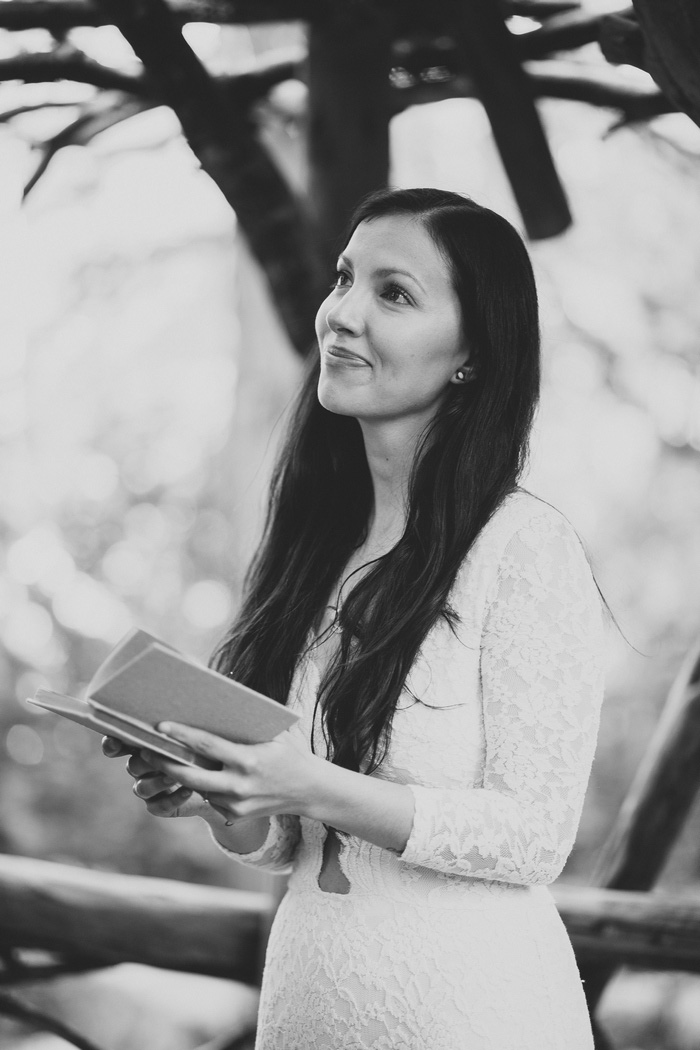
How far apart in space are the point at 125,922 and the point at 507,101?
189 cm

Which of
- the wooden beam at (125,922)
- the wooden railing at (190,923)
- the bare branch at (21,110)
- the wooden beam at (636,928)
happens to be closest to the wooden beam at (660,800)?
the wooden railing at (190,923)

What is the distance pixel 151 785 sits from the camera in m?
1.42

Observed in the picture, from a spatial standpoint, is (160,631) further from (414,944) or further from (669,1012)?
(414,944)

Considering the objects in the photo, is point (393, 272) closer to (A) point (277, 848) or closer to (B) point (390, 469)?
(B) point (390, 469)

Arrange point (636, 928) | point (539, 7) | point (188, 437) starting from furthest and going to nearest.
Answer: point (188, 437), point (539, 7), point (636, 928)

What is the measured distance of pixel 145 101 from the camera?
8.22ft

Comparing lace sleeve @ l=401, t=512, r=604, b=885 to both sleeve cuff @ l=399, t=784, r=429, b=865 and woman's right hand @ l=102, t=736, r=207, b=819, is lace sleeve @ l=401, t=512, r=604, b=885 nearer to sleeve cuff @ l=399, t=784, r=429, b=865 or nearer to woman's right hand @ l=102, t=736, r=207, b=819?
sleeve cuff @ l=399, t=784, r=429, b=865

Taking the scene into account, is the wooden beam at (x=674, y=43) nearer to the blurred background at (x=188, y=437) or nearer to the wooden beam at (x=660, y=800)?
the wooden beam at (x=660, y=800)

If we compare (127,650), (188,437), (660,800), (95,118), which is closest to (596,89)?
(95,118)

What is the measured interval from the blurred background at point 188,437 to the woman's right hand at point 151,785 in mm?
4564

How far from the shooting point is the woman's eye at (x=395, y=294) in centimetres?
164

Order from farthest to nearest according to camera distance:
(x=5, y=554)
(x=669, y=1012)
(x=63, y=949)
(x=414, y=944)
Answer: (x=5, y=554) → (x=669, y=1012) → (x=63, y=949) → (x=414, y=944)

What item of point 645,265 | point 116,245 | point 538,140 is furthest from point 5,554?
point 538,140

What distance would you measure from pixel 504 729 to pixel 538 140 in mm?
1298
